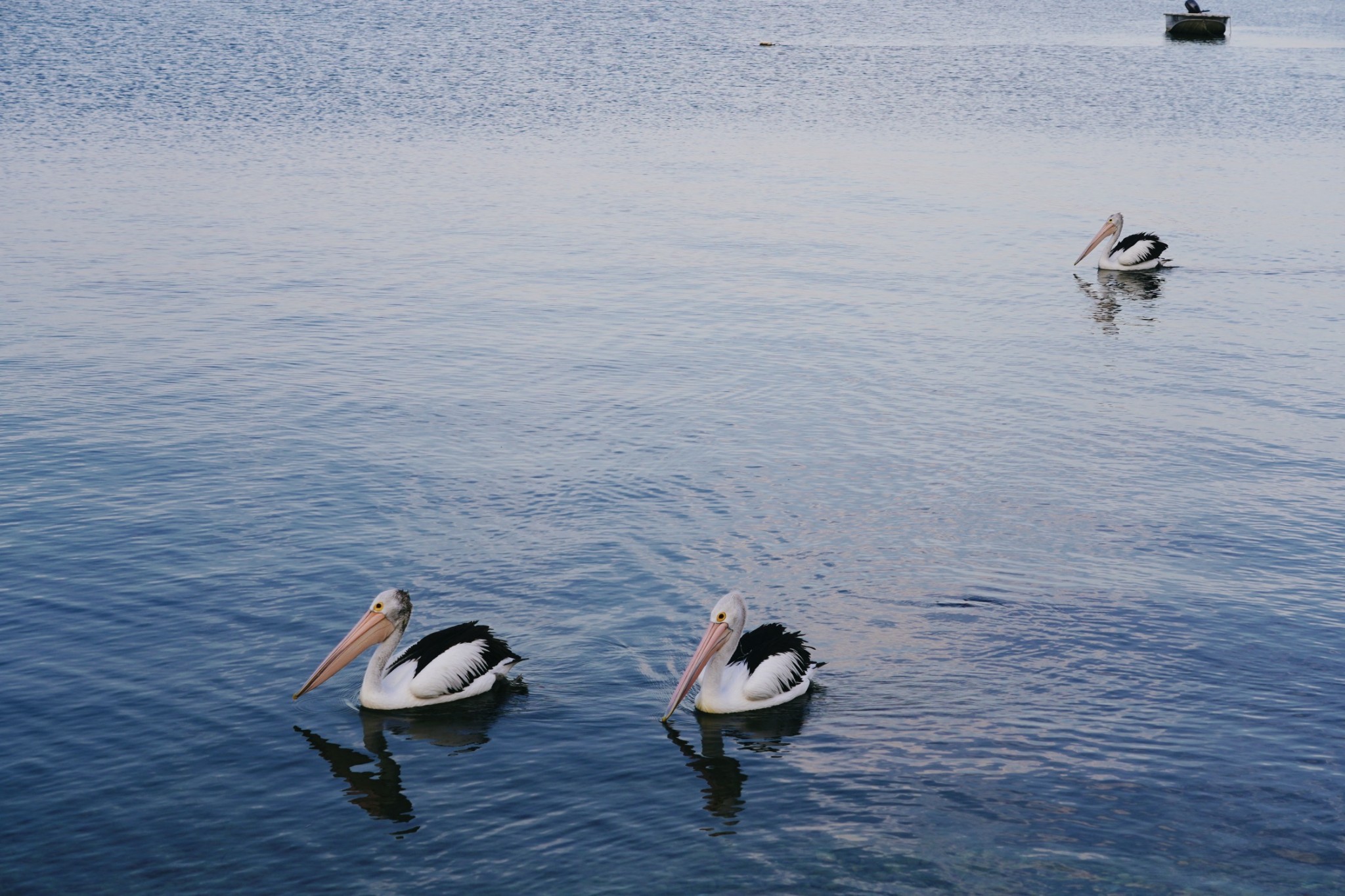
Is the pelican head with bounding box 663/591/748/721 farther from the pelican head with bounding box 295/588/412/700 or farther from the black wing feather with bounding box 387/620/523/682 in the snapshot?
the pelican head with bounding box 295/588/412/700

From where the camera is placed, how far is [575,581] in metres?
12.0

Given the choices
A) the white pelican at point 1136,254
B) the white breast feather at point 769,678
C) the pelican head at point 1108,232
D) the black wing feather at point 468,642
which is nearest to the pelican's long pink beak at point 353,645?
the black wing feather at point 468,642

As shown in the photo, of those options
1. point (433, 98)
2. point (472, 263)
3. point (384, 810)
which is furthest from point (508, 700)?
point (433, 98)

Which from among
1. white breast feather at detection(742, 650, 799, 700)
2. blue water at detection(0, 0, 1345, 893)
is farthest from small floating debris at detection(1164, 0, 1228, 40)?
white breast feather at detection(742, 650, 799, 700)

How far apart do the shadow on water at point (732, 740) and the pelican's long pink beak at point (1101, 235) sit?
58.5 feet

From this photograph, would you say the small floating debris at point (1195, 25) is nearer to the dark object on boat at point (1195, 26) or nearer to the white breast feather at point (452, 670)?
the dark object on boat at point (1195, 26)

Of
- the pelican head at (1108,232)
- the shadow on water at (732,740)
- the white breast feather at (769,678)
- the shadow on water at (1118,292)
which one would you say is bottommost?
the shadow on water at (732,740)

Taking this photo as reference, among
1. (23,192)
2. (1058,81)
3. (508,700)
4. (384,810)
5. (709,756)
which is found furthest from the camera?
(1058,81)

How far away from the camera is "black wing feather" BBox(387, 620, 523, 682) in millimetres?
9914

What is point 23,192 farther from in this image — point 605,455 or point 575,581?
point 575,581

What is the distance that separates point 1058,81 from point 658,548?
46.6 metres

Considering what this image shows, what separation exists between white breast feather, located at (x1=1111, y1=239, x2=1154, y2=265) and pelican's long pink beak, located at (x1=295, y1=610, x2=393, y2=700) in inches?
724

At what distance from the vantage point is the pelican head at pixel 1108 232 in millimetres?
25844

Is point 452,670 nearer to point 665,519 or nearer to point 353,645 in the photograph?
point 353,645
